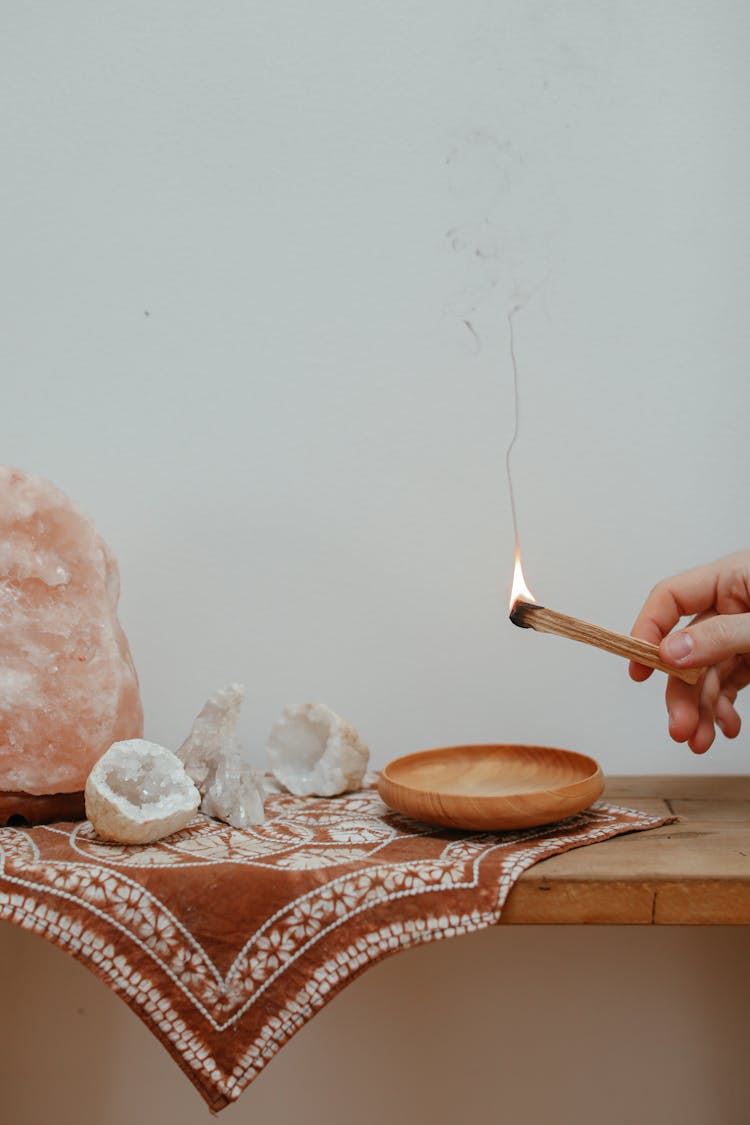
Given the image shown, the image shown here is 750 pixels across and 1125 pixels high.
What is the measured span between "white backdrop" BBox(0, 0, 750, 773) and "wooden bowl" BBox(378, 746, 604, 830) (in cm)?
11

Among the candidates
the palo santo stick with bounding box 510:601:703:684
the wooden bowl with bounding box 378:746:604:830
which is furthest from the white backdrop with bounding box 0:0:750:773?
the palo santo stick with bounding box 510:601:703:684

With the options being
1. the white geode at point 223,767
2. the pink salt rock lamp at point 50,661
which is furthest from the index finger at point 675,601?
the pink salt rock lamp at point 50,661

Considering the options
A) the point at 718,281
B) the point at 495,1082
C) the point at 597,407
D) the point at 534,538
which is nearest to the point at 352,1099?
the point at 495,1082

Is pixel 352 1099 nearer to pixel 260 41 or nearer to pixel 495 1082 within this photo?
pixel 495 1082

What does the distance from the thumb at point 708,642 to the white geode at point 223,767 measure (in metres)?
0.34

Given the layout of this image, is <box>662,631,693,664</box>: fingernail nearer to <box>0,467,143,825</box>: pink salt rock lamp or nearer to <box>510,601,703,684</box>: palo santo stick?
<box>510,601,703,684</box>: palo santo stick

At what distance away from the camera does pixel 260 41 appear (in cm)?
86

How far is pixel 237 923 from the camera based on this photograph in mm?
531

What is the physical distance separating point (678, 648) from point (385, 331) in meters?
0.44

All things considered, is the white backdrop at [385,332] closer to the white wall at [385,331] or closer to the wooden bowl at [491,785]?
the white wall at [385,331]

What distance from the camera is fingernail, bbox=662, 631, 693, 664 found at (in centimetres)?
62

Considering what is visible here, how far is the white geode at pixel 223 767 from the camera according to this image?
67 centimetres

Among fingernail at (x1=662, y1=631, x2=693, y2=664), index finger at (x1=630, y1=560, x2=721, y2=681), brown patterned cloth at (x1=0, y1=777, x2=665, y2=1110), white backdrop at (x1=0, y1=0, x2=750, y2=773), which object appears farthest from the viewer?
white backdrop at (x1=0, y1=0, x2=750, y2=773)

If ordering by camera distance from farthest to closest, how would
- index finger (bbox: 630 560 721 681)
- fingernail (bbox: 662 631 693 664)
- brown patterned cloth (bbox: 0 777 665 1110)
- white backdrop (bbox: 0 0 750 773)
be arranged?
white backdrop (bbox: 0 0 750 773) → index finger (bbox: 630 560 721 681) → fingernail (bbox: 662 631 693 664) → brown patterned cloth (bbox: 0 777 665 1110)
